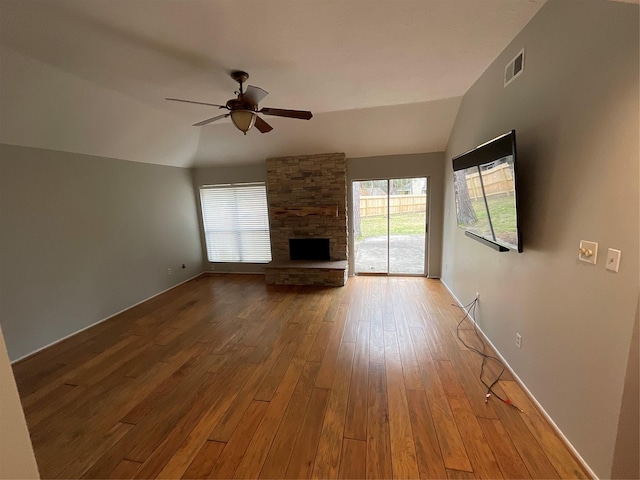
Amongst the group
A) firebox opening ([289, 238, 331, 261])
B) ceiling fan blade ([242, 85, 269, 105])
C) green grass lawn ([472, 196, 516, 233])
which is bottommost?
firebox opening ([289, 238, 331, 261])

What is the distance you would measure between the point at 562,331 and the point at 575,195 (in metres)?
0.89

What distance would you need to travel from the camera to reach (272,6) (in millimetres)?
1748

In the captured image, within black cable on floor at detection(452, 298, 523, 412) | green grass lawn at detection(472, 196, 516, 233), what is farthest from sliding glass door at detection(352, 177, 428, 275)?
green grass lawn at detection(472, 196, 516, 233)

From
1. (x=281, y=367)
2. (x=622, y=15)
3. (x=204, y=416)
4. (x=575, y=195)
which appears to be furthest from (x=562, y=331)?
(x=204, y=416)

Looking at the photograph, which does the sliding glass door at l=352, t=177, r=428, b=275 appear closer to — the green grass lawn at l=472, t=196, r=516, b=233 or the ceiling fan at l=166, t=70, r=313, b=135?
the green grass lawn at l=472, t=196, r=516, b=233

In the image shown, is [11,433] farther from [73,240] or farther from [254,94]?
[73,240]

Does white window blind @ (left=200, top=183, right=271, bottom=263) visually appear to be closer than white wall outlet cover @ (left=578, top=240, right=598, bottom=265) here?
No

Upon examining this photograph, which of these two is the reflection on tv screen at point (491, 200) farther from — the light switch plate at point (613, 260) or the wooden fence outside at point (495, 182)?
the light switch plate at point (613, 260)

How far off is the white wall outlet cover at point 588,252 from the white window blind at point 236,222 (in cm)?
493

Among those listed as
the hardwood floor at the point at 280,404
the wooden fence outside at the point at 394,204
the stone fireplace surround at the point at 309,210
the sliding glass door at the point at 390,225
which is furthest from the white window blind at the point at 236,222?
the hardwood floor at the point at 280,404

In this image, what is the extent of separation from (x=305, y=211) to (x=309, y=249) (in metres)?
0.82

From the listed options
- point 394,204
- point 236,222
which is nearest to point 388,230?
point 394,204

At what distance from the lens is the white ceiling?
1810 mm

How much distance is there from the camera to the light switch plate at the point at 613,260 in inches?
52.2
